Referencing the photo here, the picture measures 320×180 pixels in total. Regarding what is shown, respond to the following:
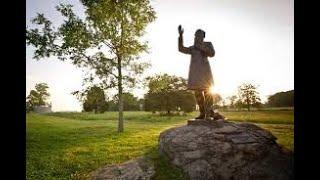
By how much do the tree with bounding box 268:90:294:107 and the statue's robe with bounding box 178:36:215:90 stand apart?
4.44m

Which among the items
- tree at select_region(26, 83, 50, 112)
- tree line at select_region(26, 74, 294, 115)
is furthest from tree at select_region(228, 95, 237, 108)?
tree at select_region(26, 83, 50, 112)

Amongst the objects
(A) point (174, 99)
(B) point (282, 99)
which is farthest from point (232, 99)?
(B) point (282, 99)

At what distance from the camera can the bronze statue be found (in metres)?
7.92

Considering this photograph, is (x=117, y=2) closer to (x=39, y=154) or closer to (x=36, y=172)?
(x=39, y=154)

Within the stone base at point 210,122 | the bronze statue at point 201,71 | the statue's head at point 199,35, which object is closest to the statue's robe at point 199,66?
the bronze statue at point 201,71

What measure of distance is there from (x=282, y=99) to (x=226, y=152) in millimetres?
5450

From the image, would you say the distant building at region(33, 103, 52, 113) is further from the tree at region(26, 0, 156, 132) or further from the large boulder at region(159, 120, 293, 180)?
the large boulder at region(159, 120, 293, 180)

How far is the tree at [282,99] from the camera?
11.4m

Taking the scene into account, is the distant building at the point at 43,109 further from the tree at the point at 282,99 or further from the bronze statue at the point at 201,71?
the bronze statue at the point at 201,71

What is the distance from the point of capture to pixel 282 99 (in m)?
11.8

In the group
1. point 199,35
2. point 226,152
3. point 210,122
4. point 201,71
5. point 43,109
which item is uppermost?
Result: point 199,35

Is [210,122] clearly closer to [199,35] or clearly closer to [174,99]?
[199,35]
